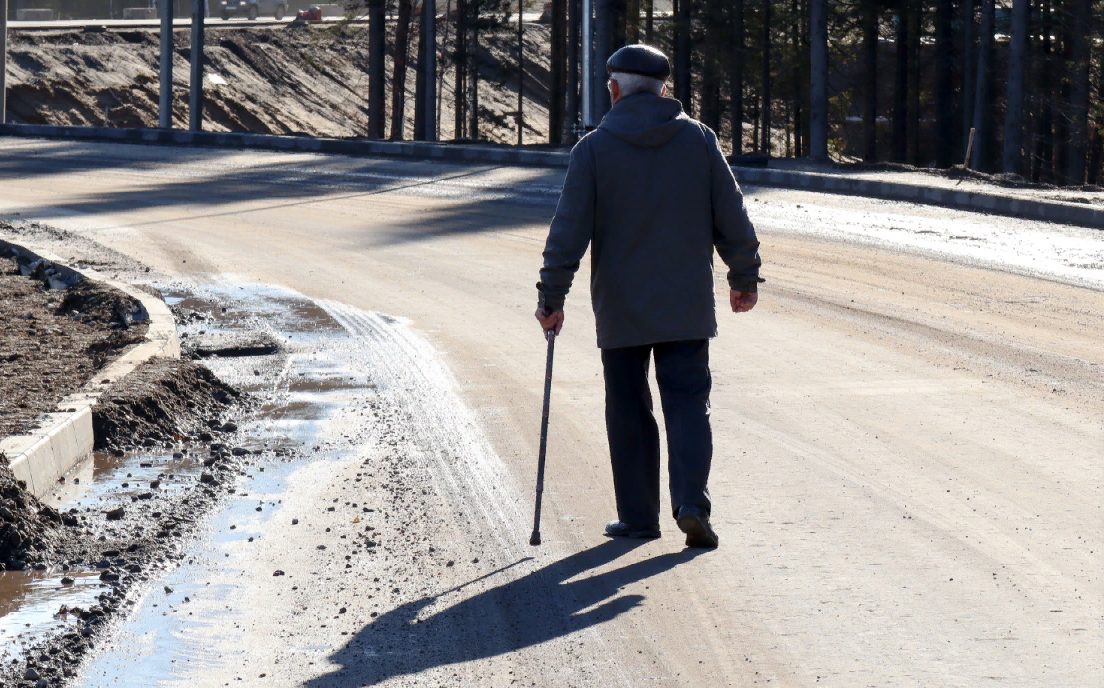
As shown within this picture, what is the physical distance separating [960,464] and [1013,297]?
561 centimetres

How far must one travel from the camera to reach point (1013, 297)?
1130 centimetres

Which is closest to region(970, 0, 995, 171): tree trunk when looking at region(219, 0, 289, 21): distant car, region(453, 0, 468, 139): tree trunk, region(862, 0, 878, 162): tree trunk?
region(862, 0, 878, 162): tree trunk

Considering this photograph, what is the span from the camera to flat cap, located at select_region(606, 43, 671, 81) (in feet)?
16.2

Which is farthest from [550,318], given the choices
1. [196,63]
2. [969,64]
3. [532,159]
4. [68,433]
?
[969,64]

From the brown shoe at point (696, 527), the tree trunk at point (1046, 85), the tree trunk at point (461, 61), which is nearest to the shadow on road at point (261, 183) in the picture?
the brown shoe at point (696, 527)

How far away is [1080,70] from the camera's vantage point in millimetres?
37094

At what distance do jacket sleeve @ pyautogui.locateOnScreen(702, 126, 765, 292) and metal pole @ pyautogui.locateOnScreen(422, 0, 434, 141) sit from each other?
2994cm

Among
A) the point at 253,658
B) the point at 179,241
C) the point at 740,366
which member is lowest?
the point at 253,658

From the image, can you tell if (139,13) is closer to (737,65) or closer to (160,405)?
(737,65)

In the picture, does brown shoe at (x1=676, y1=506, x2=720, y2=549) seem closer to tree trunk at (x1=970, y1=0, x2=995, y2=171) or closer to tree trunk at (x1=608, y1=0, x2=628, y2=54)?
tree trunk at (x1=970, y1=0, x2=995, y2=171)

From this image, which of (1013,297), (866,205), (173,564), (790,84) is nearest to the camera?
(173,564)

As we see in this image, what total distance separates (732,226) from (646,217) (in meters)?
0.34

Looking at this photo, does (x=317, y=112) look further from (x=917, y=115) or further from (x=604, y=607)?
(x=604, y=607)

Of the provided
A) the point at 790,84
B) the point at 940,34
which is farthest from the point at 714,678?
the point at 790,84
